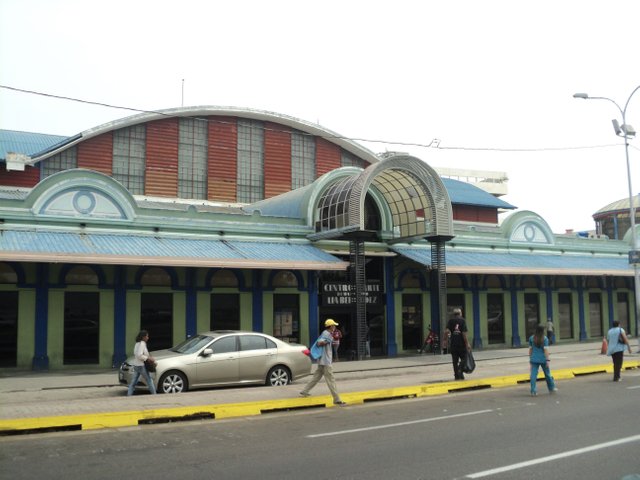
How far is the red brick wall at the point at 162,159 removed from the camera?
33812 mm

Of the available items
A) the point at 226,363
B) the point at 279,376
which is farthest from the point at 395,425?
the point at 279,376

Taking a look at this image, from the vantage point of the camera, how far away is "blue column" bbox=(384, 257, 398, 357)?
82.2ft

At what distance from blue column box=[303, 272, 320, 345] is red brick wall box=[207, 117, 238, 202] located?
13594 mm

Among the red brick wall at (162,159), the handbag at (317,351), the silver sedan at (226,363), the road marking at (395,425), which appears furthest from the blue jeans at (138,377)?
the red brick wall at (162,159)

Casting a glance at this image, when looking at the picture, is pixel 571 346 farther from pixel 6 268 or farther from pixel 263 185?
pixel 6 268

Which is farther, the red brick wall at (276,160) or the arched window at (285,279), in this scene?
the red brick wall at (276,160)

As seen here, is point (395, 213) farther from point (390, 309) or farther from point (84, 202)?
point (84, 202)

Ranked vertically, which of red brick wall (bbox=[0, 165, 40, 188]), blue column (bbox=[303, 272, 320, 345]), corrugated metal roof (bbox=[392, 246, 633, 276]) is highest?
red brick wall (bbox=[0, 165, 40, 188])

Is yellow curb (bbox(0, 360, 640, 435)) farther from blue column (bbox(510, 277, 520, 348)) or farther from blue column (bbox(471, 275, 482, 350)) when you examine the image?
blue column (bbox(510, 277, 520, 348))

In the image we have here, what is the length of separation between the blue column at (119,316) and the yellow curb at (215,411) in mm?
9032

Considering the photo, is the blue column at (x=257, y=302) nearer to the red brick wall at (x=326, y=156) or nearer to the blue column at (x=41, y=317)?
the blue column at (x=41, y=317)

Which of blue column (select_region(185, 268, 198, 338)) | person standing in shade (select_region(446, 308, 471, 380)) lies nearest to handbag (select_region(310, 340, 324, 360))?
person standing in shade (select_region(446, 308, 471, 380))

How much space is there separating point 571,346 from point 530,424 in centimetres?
2037

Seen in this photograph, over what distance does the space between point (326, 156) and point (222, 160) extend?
6970 millimetres
